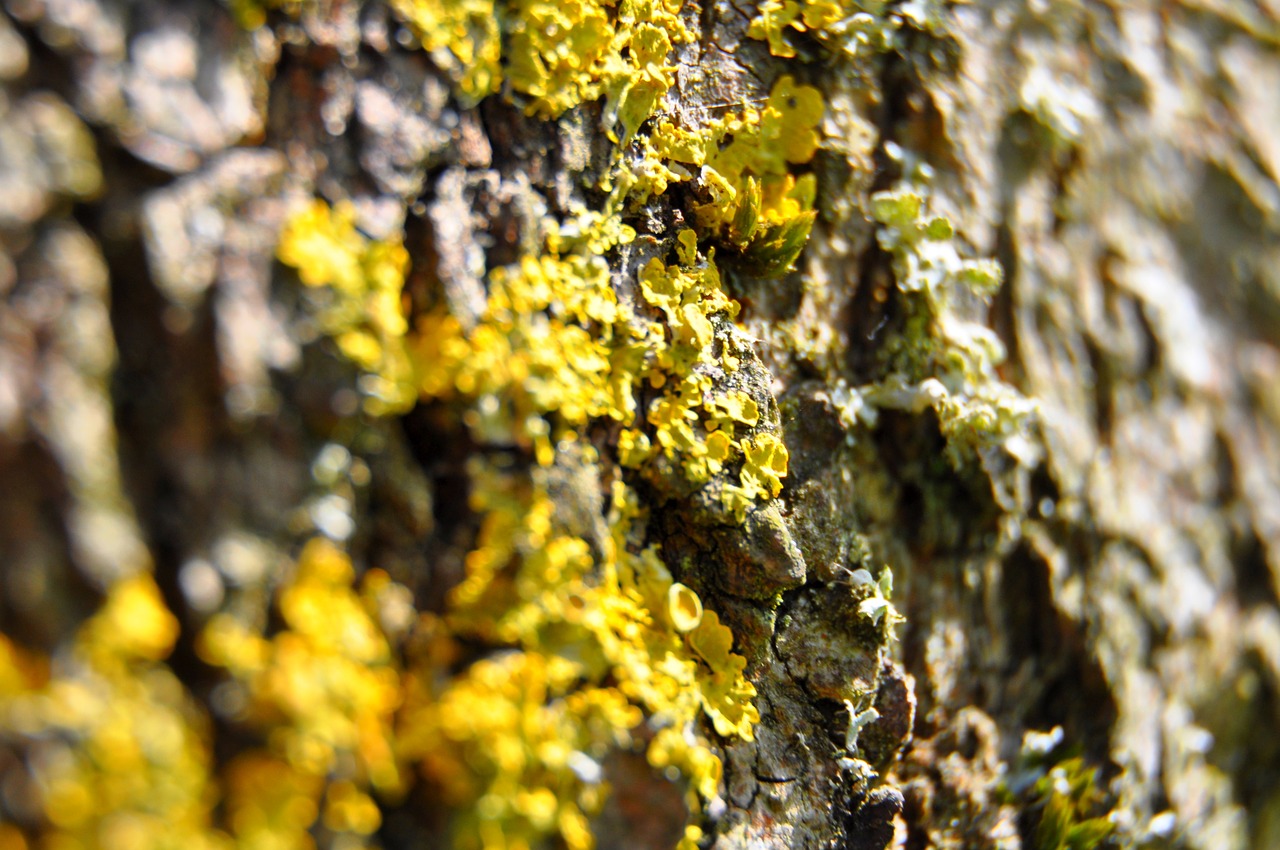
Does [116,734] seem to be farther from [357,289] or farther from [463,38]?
[463,38]

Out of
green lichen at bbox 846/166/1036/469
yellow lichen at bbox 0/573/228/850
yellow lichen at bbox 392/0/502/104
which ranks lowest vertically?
yellow lichen at bbox 0/573/228/850

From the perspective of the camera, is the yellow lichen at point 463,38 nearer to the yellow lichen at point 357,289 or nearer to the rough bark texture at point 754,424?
the rough bark texture at point 754,424

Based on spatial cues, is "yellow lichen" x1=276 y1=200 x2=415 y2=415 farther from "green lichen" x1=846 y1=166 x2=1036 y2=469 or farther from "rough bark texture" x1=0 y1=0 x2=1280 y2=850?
"green lichen" x1=846 y1=166 x2=1036 y2=469

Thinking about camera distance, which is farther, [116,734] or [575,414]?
[575,414]

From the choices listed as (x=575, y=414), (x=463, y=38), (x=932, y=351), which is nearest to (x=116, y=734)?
(x=575, y=414)

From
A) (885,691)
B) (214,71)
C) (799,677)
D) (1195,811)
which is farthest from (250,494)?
(1195,811)

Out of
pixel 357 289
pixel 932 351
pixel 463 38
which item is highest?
pixel 463 38

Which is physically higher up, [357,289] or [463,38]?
[463,38]

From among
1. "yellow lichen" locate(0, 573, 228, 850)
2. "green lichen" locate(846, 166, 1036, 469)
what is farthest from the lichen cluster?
"green lichen" locate(846, 166, 1036, 469)

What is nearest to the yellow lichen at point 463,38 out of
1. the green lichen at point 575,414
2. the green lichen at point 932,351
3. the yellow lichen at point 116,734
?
the green lichen at point 575,414
